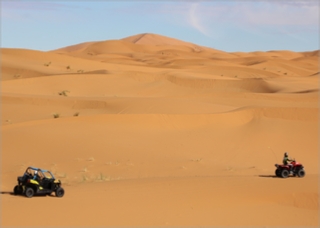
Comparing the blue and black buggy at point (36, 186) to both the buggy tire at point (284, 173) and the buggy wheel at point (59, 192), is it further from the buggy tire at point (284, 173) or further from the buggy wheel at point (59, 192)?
the buggy tire at point (284, 173)

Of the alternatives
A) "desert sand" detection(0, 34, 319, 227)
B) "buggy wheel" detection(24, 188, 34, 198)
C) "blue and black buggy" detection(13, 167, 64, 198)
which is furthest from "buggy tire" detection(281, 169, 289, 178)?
"buggy wheel" detection(24, 188, 34, 198)

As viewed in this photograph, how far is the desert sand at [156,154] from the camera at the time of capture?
9062 mm

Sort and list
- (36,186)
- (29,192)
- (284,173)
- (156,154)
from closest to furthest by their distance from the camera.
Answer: (29,192) → (36,186) → (284,173) → (156,154)

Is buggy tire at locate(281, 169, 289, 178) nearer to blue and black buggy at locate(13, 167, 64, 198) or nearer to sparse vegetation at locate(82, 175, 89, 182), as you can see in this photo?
sparse vegetation at locate(82, 175, 89, 182)

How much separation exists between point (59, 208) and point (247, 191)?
3.61m

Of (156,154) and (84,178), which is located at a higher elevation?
(156,154)

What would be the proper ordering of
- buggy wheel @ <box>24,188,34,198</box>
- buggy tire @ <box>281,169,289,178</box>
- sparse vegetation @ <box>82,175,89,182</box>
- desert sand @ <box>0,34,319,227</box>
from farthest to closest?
buggy tire @ <box>281,169,289,178</box> < sparse vegetation @ <box>82,175,89,182</box> < buggy wheel @ <box>24,188,34,198</box> < desert sand @ <box>0,34,319,227</box>

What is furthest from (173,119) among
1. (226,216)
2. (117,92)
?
(117,92)

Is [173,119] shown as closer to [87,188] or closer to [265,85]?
[87,188]

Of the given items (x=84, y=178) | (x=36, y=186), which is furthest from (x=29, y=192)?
(x=84, y=178)

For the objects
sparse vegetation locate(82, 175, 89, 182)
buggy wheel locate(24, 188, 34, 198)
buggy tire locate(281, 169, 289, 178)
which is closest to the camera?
buggy wheel locate(24, 188, 34, 198)

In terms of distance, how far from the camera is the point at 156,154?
1722 centimetres

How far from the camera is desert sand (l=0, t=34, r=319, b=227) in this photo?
29.7 ft

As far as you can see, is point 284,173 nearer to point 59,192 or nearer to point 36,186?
point 59,192
